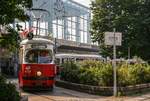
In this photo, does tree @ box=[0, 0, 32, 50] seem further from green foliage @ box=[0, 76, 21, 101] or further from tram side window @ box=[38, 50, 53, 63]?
tram side window @ box=[38, 50, 53, 63]

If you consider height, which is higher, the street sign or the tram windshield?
the street sign

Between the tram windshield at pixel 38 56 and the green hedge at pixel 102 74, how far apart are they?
7.74 ft

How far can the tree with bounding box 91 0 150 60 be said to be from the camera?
3002 centimetres

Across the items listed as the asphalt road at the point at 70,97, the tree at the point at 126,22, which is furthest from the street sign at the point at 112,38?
the tree at the point at 126,22

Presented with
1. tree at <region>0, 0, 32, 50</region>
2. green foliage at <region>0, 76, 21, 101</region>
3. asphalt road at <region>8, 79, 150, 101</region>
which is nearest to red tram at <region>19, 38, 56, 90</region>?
asphalt road at <region>8, 79, 150, 101</region>

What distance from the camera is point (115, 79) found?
19141 millimetres

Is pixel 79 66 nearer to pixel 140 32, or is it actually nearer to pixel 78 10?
pixel 140 32

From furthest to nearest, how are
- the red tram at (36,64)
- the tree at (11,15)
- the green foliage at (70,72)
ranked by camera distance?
the green foliage at (70,72), the red tram at (36,64), the tree at (11,15)

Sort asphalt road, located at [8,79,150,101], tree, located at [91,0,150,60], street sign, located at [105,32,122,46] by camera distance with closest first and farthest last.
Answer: asphalt road, located at [8,79,150,101] → street sign, located at [105,32,122,46] → tree, located at [91,0,150,60]

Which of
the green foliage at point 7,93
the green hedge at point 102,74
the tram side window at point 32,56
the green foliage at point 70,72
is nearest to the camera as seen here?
the green foliage at point 7,93

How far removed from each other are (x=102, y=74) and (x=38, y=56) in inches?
137

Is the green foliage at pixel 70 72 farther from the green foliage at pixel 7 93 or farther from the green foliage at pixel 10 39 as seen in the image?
the green foliage at pixel 10 39

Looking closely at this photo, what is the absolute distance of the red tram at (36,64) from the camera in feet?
67.9

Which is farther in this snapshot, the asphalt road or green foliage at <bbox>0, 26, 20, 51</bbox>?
A: the asphalt road
